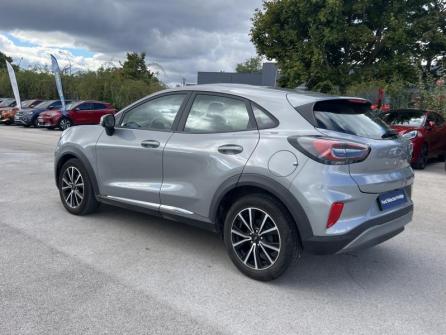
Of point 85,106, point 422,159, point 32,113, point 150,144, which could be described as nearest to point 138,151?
point 150,144

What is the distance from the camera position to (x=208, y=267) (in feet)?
12.8

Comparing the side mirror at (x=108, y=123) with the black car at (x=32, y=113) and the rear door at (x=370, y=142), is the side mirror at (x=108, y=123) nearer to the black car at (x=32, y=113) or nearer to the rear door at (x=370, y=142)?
the rear door at (x=370, y=142)

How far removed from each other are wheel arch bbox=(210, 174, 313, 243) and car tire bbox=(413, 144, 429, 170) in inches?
332

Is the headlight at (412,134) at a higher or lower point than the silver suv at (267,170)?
lower

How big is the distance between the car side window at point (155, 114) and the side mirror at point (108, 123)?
109 millimetres

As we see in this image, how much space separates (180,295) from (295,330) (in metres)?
0.94

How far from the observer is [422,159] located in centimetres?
1084

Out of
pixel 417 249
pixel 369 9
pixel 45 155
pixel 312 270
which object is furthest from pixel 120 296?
pixel 369 9

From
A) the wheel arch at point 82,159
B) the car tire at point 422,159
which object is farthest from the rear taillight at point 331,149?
the car tire at point 422,159

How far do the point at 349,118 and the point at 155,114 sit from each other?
2.00 metres

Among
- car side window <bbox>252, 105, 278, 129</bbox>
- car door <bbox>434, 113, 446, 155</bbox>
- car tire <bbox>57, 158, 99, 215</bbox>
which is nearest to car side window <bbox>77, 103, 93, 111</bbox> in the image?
car door <bbox>434, 113, 446, 155</bbox>

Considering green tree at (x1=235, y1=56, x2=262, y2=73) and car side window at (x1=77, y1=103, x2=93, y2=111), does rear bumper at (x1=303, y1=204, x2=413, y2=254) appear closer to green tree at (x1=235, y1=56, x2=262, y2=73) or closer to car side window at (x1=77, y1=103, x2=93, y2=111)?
car side window at (x1=77, y1=103, x2=93, y2=111)

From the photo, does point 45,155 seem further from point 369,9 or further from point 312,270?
point 369,9

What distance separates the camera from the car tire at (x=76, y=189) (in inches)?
201
